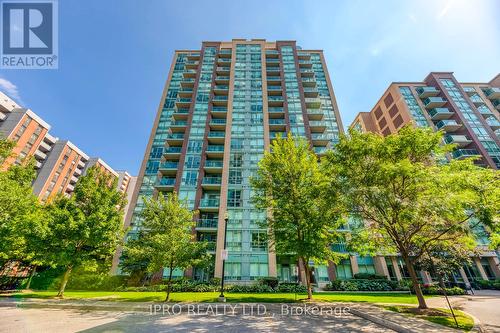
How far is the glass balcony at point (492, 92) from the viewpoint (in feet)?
156

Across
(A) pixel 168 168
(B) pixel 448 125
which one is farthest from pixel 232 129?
(B) pixel 448 125

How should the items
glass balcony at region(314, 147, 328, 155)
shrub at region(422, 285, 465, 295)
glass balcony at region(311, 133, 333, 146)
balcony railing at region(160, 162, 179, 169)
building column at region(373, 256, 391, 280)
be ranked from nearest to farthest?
shrub at region(422, 285, 465, 295) → building column at region(373, 256, 391, 280) → balcony railing at region(160, 162, 179, 169) → glass balcony at region(314, 147, 328, 155) → glass balcony at region(311, 133, 333, 146)

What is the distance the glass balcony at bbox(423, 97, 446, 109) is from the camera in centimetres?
4525

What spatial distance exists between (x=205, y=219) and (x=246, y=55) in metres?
39.2

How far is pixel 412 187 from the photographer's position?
38.3ft

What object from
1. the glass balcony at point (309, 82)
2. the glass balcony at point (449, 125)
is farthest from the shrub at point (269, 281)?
the glass balcony at point (449, 125)

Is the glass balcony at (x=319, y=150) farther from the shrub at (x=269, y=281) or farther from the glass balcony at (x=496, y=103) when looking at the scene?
the glass balcony at (x=496, y=103)

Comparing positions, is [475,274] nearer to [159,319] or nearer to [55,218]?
[159,319]

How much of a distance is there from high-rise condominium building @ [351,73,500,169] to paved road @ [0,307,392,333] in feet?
138

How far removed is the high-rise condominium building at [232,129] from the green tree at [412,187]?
1568 centimetres

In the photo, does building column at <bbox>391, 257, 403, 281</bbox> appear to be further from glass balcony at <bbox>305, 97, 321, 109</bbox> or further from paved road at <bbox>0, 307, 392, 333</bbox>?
glass balcony at <bbox>305, 97, 321, 109</bbox>

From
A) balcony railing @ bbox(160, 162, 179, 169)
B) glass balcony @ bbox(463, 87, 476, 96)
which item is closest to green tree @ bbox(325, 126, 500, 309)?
balcony railing @ bbox(160, 162, 179, 169)

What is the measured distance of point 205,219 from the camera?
31422 millimetres

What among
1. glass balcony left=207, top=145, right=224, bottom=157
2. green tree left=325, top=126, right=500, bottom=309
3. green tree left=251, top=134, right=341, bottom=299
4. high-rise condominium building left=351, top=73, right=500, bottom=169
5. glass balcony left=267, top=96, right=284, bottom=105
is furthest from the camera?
glass balcony left=267, top=96, right=284, bottom=105
